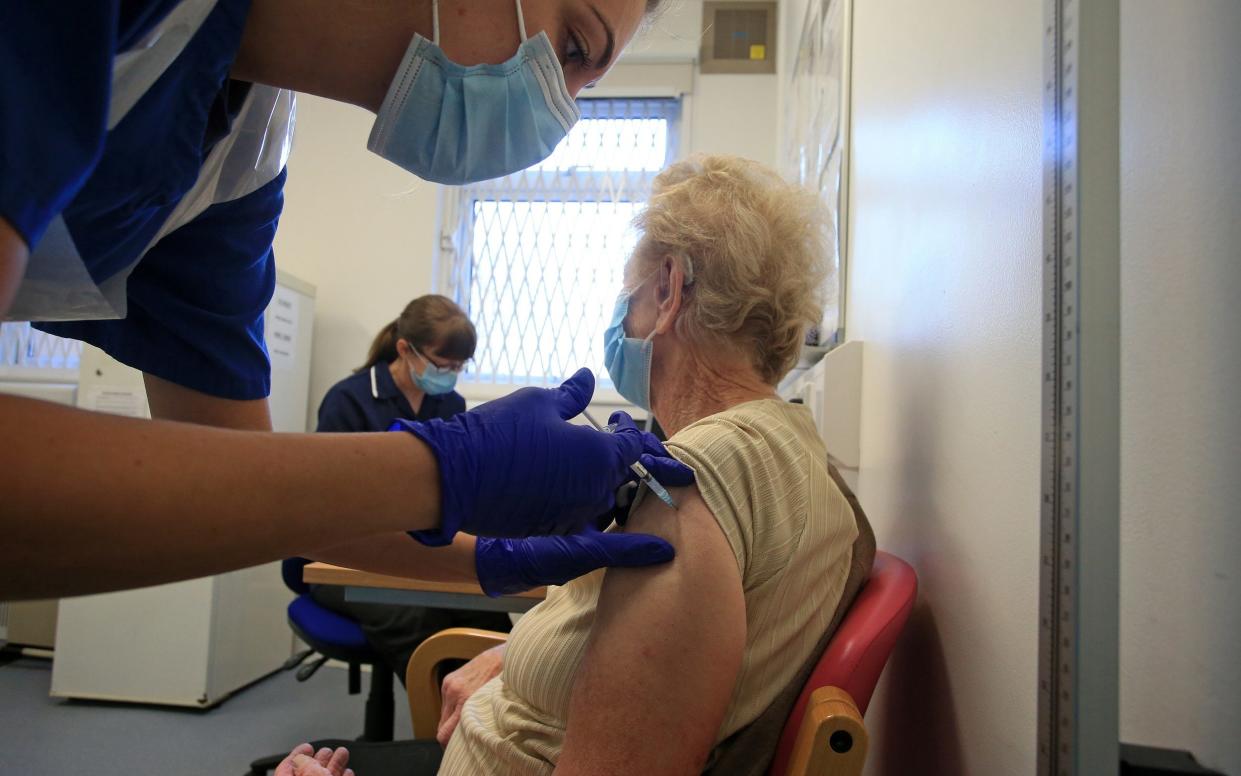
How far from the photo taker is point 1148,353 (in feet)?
1.91

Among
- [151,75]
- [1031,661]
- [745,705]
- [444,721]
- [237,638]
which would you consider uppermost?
[151,75]

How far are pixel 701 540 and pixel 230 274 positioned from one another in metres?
0.65

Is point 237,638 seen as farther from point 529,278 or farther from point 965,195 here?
point 965,195

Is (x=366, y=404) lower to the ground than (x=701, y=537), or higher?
higher

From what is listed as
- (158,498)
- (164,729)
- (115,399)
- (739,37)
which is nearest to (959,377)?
(158,498)

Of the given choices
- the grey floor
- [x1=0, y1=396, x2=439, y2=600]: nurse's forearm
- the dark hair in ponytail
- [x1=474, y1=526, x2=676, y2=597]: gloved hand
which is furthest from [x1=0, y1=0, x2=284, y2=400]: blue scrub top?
the grey floor

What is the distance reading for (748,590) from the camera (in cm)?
85

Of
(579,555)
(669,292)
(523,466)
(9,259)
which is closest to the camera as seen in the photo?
(9,259)

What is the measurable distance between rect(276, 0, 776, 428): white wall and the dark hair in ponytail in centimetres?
90

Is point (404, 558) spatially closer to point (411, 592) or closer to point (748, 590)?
point (748, 590)

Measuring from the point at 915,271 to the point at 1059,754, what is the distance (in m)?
0.78

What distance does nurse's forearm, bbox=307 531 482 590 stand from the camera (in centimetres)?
96

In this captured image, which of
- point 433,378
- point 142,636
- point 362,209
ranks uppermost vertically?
point 362,209

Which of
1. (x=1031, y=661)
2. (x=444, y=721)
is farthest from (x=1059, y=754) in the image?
(x=444, y=721)
